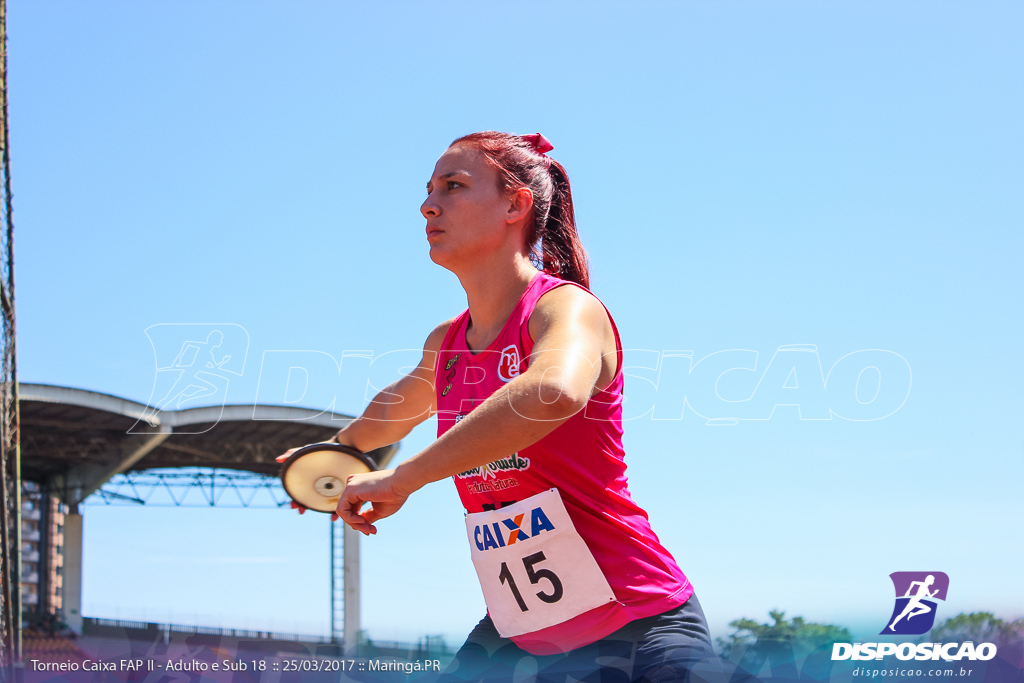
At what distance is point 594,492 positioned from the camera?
81.8 inches

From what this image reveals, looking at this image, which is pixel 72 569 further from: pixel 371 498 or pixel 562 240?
pixel 371 498

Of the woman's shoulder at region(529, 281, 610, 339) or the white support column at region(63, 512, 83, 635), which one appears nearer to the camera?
the woman's shoulder at region(529, 281, 610, 339)

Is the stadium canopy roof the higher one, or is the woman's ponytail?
the stadium canopy roof

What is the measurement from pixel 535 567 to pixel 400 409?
809 mm

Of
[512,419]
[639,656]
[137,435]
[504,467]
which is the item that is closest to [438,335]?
[504,467]

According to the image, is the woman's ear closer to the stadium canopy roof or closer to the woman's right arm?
the woman's right arm

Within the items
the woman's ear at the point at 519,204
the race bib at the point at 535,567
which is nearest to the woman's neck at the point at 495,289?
the woman's ear at the point at 519,204

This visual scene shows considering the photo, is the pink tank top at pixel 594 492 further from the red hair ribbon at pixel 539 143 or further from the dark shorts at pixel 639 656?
the red hair ribbon at pixel 539 143

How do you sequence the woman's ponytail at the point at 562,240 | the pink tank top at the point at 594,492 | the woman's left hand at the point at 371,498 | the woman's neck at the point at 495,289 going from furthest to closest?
the woman's ponytail at the point at 562,240, the woman's neck at the point at 495,289, the pink tank top at the point at 594,492, the woman's left hand at the point at 371,498

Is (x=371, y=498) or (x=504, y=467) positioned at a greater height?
(x=504, y=467)

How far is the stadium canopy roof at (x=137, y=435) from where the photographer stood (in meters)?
20.7

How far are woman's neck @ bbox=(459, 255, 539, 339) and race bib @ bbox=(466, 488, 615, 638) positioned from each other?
0.51 m

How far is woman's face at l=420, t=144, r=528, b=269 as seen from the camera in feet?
7.68

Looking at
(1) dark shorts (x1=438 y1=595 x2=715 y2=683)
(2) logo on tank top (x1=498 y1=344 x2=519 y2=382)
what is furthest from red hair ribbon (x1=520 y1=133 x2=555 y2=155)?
(1) dark shorts (x1=438 y1=595 x2=715 y2=683)
